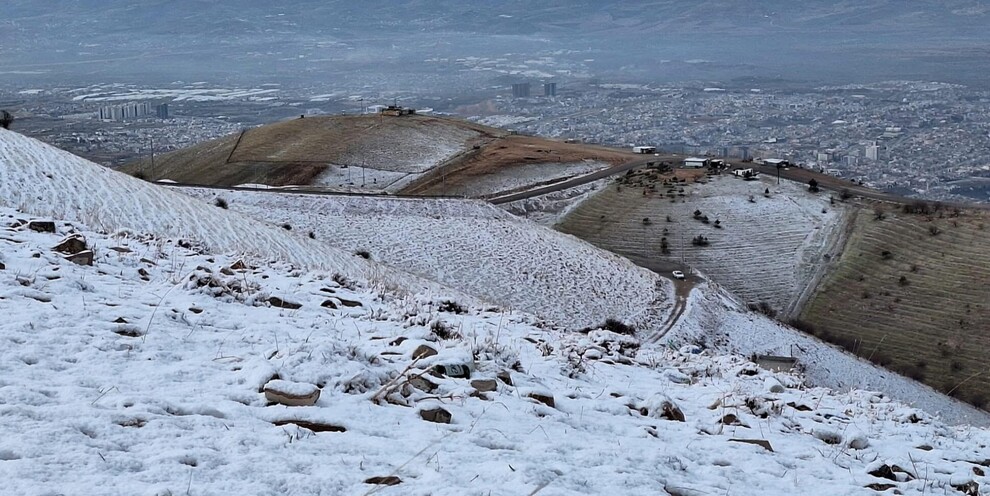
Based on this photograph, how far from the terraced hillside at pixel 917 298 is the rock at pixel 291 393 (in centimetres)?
2325

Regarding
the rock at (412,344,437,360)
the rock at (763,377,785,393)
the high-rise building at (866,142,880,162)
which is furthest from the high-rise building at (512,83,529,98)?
the rock at (412,344,437,360)

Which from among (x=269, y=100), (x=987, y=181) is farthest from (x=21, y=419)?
(x=269, y=100)

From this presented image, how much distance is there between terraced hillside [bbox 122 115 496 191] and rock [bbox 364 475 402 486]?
47580 millimetres

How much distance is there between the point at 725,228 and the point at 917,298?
392 inches

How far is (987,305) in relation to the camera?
3434 centimetres

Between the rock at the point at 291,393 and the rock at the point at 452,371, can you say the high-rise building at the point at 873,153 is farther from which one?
the rock at the point at 291,393

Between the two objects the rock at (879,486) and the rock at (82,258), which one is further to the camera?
the rock at (82,258)

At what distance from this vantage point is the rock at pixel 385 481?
5.86 metres

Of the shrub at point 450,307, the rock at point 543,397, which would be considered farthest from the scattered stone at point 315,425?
the shrub at point 450,307

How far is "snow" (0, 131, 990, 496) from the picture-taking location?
5.93 m

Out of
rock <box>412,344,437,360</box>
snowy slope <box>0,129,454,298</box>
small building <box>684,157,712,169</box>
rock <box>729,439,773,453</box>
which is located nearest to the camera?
rock <box>729,439,773,453</box>

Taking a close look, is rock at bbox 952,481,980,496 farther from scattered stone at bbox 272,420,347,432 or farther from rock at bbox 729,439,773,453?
scattered stone at bbox 272,420,347,432

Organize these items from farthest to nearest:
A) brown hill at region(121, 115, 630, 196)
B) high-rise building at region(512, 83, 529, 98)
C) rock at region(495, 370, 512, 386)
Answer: high-rise building at region(512, 83, 529, 98), brown hill at region(121, 115, 630, 196), rock at region(495, 370, 512, 386)

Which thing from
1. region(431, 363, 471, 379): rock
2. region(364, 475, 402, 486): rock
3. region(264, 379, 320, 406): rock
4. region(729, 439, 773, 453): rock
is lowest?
region(729, 439, 773, 453): rock
